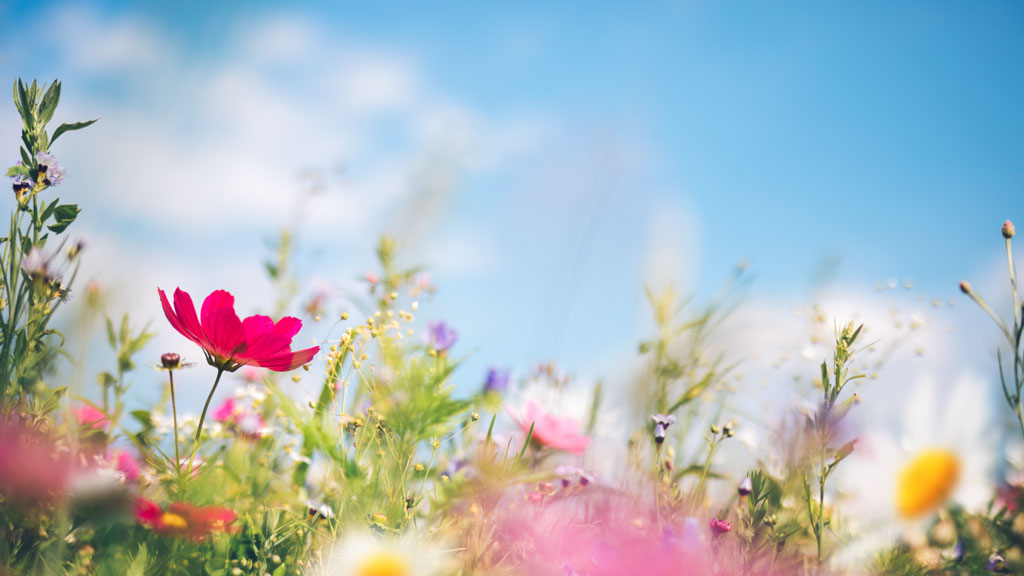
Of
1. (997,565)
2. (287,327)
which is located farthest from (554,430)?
(997,565)

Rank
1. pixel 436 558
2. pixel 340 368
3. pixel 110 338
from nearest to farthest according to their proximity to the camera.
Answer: pixel 436 558 → pixel 340 368 → pixel 110 338

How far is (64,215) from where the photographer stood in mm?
530

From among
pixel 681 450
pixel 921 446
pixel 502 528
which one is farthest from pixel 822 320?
pixel 502 528

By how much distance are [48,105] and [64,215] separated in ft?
0.35

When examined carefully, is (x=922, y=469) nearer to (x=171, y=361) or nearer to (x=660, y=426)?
(x=660, y=426)

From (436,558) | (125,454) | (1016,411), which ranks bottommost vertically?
(436,558)

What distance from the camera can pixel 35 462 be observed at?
52cm

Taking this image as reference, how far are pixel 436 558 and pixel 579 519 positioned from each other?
0.22 meters

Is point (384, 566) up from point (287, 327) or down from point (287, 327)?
down

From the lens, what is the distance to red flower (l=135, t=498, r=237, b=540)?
53cm

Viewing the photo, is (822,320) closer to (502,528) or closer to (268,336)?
(502,528)

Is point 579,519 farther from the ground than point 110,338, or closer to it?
closer to it

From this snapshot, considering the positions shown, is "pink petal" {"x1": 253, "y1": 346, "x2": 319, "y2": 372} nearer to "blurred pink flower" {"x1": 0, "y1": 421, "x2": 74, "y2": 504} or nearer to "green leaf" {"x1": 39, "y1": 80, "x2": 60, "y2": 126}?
"blurred pink flower" {"x1": 0, "y1": 421, "x2": 74, "y2": 504}

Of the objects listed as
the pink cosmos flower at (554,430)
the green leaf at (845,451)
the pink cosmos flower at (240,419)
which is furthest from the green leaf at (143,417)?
the green leaf at (845,451)
